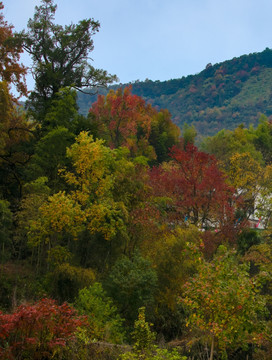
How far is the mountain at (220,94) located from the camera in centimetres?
10962

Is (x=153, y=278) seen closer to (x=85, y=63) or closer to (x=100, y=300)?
(x=100, y=300)

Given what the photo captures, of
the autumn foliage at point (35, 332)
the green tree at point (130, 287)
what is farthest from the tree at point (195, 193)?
the autumn foliage at point (35, 332)

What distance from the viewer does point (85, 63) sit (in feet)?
65.0

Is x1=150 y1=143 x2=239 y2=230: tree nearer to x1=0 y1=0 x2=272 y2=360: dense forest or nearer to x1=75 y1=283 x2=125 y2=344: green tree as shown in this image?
x1=0 y1=0 x2=272 y2=360: dense forest

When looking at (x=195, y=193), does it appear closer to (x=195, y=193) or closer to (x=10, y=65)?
(x=195, y=193)

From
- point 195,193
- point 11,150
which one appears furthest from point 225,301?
point 11,150

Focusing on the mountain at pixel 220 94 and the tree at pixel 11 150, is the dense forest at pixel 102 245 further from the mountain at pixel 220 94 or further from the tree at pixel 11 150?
the mountain at pixel 220 94

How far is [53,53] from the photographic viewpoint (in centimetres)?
1892

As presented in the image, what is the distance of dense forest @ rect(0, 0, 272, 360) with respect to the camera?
24.1 feet

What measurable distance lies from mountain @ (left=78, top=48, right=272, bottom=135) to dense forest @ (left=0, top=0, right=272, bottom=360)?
282 ft

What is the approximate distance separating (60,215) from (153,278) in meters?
3.59

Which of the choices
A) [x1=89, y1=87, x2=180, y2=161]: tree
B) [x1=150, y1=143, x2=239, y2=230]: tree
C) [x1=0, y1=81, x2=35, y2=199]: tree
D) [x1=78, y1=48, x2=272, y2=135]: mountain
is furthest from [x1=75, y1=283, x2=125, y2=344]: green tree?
[x1=78, y1=48, x2=272, y2=135]: mountain

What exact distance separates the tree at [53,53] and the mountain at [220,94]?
86075 mm

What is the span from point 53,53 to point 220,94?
111083mm
